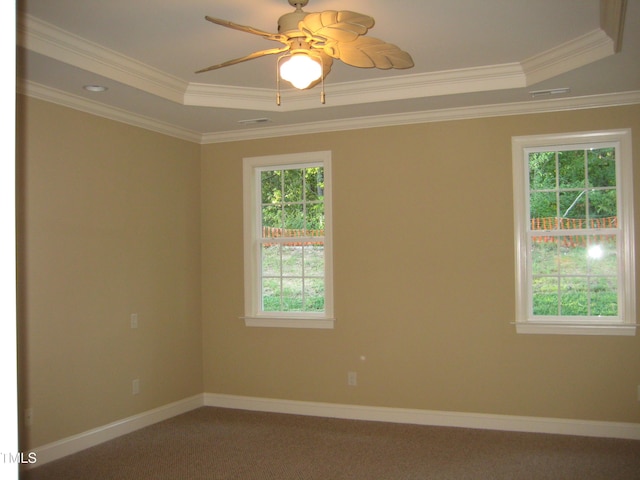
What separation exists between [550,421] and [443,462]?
113 centimetres

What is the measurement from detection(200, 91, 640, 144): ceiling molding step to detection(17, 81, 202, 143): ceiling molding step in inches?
14.4

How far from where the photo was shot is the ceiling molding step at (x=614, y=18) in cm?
292

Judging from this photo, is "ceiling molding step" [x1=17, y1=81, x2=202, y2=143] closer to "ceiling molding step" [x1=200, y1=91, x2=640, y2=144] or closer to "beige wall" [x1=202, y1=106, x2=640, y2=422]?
"ceiling molding step" [x1=200, y1=91, x2=640, y2=144]

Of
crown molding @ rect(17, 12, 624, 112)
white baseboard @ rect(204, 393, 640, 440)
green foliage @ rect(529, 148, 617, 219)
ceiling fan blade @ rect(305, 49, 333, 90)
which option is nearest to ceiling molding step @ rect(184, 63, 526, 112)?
crown molding @ rect(17, 12, 624, 112)

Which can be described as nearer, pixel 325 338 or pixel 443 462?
pixel 443 462

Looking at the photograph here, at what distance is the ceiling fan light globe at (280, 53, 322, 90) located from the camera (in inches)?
114

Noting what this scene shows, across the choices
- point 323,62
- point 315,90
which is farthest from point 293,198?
point 323,62

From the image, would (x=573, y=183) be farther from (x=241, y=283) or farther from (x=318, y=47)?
(x=241, y=283)

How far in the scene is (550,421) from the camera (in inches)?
183

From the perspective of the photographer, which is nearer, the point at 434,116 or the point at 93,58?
the point at 93,58

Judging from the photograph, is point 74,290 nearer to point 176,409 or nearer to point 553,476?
point 176,409

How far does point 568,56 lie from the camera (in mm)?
3895

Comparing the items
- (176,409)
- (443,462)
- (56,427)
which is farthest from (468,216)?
(56,427)

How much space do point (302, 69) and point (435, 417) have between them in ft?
10.9
